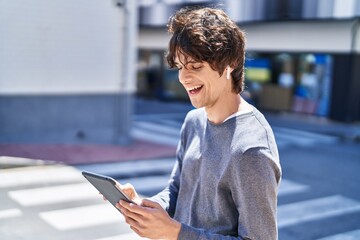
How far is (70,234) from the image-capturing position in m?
5.30

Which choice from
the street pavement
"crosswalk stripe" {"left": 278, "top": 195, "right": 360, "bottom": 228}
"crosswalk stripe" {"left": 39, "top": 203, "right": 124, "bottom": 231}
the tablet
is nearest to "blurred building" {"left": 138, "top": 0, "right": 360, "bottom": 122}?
the street pavement

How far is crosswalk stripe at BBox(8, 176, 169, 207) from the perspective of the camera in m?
6.43

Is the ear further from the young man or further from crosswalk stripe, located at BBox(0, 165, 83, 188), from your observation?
crosswalk stripe, located at BBox(0, 165, 83, 188)

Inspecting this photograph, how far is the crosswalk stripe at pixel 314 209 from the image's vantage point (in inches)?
249

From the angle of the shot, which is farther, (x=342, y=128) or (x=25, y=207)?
(x=342, y=128)

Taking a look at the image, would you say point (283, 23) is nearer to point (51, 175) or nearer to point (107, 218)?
point (51, 175)

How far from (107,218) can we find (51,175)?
248 cm

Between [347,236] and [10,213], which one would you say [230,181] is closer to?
[347,236]

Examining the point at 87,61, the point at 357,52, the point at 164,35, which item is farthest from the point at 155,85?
the point at 87,61

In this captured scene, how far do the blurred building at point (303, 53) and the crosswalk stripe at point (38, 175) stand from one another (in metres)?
8.46

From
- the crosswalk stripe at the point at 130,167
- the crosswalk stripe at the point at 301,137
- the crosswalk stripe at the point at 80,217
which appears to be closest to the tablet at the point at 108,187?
the crosswalk stripe at the point at 80,217

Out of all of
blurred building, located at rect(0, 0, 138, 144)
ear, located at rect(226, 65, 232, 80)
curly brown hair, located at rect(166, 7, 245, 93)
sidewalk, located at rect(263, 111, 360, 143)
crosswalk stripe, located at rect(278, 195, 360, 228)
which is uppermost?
curly brown hair, located at rect(166, 7, 245, 93)

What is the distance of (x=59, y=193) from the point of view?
22.4 ft

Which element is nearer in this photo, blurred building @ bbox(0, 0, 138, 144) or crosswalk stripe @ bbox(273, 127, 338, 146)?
blurred building @ bbox(0, 0, 138, 144)
